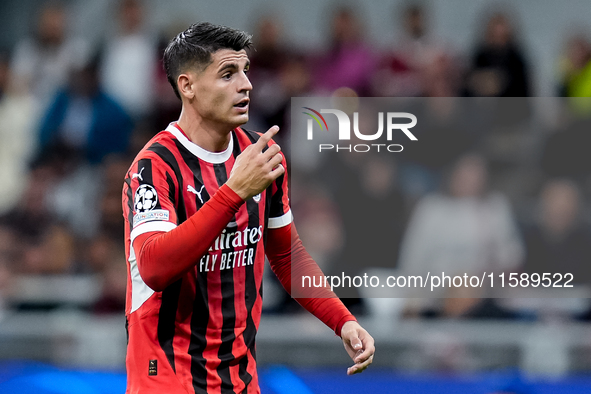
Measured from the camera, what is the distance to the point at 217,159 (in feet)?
10.7

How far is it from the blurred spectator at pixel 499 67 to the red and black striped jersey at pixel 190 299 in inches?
187

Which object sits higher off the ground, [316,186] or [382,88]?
[382,88]

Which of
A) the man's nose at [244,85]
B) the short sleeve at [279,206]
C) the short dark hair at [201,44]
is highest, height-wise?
the short dark hair at [201,44]

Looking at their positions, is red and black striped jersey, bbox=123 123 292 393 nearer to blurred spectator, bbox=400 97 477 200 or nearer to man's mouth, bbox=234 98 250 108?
man's mouth, bbox=234 98 250 108

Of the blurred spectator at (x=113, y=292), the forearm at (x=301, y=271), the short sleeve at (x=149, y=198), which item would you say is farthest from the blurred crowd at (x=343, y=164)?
the short sleeve at (x=149, y=198)

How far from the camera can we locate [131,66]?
28.5 feet

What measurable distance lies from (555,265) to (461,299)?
2.73ft

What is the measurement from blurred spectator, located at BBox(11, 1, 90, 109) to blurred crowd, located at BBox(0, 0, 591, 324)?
0.02 metres

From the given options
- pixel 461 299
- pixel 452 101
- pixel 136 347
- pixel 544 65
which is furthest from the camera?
pixel 544 65

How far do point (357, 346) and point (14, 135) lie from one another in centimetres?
671

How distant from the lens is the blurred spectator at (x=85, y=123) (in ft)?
27.0

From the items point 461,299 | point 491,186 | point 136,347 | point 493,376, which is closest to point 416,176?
point 491,186

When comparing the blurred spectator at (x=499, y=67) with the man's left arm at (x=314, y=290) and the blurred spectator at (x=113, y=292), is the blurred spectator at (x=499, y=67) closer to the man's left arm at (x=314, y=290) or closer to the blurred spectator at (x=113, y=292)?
the blurred spectator at (x=113, y=292)

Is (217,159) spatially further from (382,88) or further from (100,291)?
(382,88)
